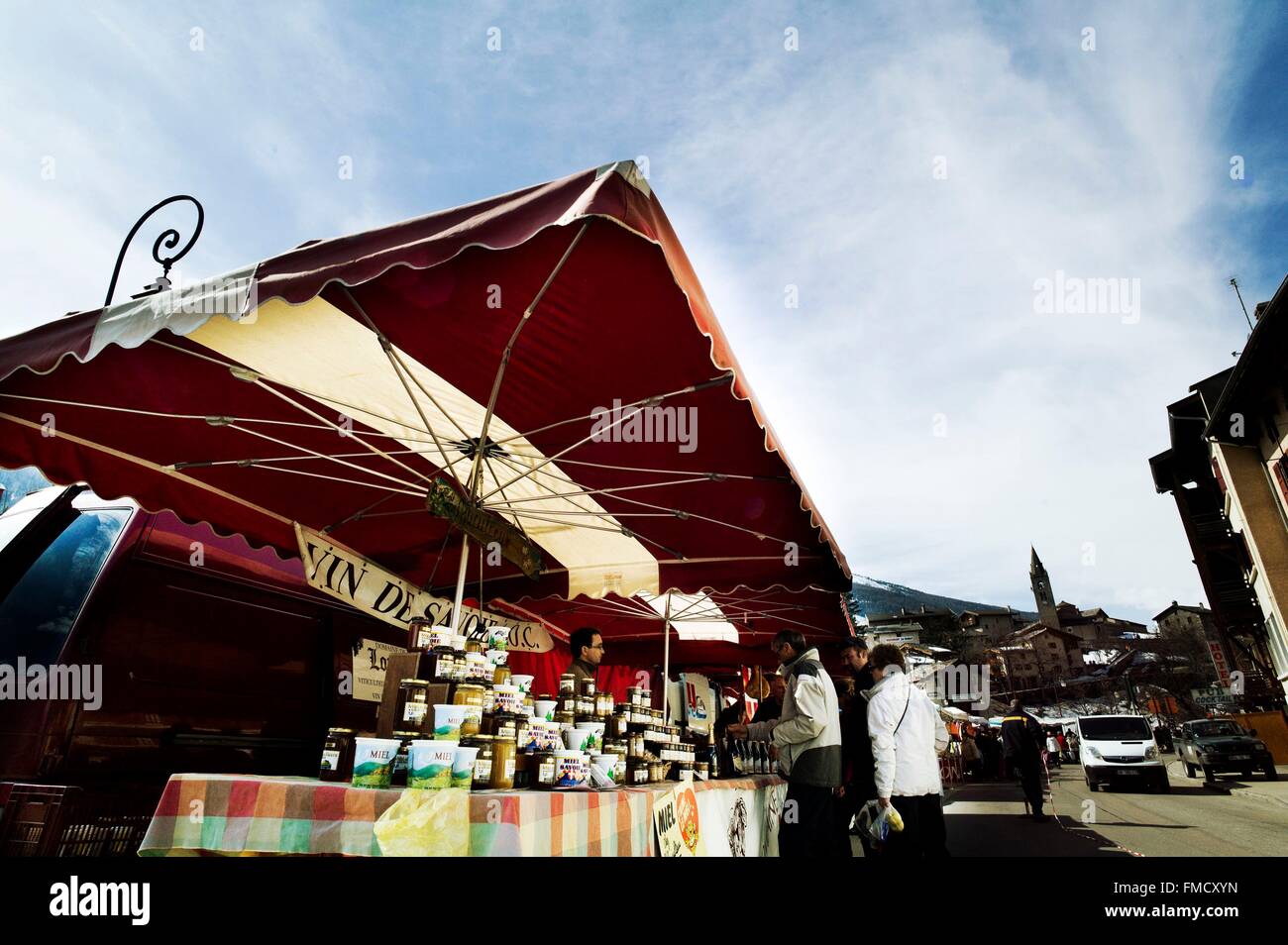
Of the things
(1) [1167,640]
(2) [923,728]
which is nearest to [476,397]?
(2) [923,728]

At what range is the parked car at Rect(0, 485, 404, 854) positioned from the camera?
3236mm

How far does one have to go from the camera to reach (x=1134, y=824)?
997cm

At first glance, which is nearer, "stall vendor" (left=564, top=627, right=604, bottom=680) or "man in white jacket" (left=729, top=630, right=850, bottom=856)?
"man in white jacket" (left=729, top=630, right=850, bottom=856)

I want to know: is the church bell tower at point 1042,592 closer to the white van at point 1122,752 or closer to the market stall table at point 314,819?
the white van at point 1122,752

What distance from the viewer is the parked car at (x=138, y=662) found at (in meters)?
3.24

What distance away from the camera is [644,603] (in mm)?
8711

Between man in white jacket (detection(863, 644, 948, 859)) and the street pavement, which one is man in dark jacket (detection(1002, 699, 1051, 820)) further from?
man in white jacket (detection(863, 644, 948, 859))

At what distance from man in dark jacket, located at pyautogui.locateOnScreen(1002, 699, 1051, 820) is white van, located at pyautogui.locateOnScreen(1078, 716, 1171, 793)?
639cm

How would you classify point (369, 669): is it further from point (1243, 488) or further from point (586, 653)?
point (1243, 488)

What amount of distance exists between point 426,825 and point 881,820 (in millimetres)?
3640

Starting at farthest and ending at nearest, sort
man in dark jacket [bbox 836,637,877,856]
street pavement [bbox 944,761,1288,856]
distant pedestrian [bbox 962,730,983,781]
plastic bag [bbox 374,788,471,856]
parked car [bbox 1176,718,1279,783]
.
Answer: distant pedestrian [bbox 962,730,983,781] → parked car [bbox 1176,718,1279,783] → street pavement [bbox 944,761,1288,856] → man in dark jacket [bbox 836,637,877,856] → plastic bag [bbox 374,788,471,856]

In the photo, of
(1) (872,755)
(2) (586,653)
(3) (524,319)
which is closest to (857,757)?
(1) (872,755)

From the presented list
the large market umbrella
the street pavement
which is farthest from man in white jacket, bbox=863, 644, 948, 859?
the street pavement
